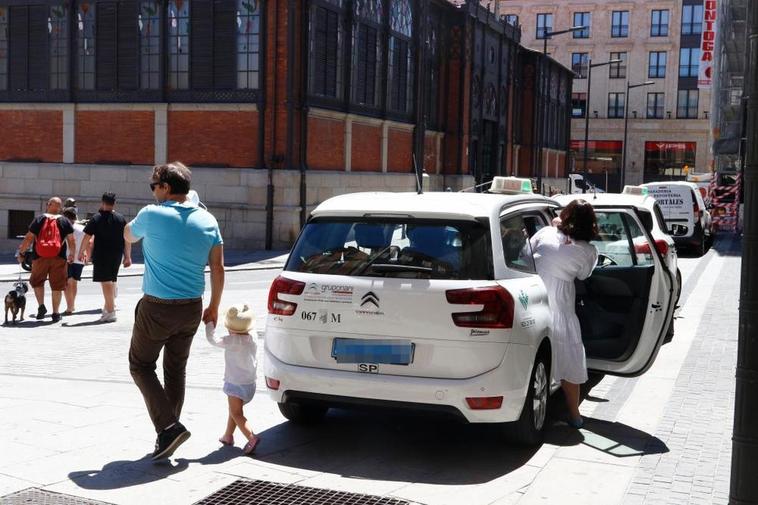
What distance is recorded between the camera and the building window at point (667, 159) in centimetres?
8456

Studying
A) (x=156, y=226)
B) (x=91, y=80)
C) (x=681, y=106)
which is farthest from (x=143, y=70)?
(x=681, y=106)

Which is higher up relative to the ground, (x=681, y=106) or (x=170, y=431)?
(x=681, y=106)

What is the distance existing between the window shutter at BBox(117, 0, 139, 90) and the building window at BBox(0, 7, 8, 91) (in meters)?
4.01

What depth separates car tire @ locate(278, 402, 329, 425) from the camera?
7.06 m

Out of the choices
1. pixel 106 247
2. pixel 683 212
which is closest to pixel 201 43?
pixel 683 212

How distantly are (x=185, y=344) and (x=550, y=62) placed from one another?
176 feet

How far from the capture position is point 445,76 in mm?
40656

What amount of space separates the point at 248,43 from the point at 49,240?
15302mm

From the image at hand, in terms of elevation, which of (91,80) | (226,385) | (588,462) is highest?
(91,80)

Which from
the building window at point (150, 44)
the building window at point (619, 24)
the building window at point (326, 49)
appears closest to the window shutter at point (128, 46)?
the building window at point (150, 44)

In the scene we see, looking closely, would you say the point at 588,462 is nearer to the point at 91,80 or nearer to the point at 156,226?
the point at 156,226

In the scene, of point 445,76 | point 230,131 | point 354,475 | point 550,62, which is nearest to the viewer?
point 354,475

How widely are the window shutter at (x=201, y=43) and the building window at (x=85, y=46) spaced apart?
331 centimetres

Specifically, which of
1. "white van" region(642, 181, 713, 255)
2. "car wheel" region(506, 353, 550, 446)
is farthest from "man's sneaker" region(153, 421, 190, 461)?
"white van" region(642, 181, 713, 255)
